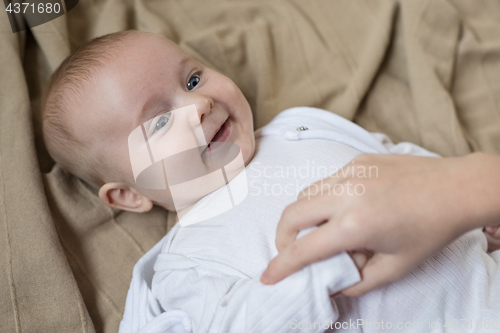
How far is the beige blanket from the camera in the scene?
0.99 metres

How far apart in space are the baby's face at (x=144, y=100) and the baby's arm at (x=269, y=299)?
0.30 meters

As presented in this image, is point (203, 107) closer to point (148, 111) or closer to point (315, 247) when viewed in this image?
point (148, 111)

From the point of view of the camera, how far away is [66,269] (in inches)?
35.4

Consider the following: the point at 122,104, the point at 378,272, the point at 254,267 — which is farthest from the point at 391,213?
the point at 122,104

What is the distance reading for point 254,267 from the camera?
2.59ft

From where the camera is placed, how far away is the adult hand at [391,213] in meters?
0.53

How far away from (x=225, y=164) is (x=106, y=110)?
31cm

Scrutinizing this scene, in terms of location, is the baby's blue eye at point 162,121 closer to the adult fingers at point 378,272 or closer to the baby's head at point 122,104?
the baby's head at point 122,104

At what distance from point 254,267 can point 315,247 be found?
27 cm

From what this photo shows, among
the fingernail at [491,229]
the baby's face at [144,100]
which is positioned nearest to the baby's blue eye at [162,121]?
the baby's face at [144,100]

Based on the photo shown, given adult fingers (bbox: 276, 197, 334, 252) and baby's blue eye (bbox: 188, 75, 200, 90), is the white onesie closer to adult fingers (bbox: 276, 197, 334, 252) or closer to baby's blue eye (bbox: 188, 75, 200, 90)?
adult fingers (bbox: 276, 197, 334, 252)

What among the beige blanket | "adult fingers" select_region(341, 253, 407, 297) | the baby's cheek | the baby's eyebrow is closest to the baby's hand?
the baby's cheek

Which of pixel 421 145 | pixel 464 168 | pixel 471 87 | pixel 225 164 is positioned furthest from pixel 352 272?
pixel 471 87

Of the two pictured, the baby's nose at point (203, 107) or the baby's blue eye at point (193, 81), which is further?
the baby's blue eye at point (193, 81)
